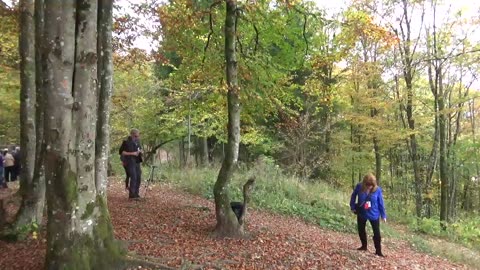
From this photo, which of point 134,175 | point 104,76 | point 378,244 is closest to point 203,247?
point 104,76

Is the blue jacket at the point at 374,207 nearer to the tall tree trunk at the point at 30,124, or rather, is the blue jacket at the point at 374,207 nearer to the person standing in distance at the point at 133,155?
the person standing in distance at the point at 133,155

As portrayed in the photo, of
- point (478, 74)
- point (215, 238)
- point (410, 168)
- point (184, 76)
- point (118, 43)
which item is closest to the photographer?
point (215, 238)

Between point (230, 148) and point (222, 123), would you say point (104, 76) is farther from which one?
point (222, 123)

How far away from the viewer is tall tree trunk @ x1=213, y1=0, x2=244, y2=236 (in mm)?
7539

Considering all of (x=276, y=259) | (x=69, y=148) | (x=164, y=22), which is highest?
(x=164, y=22)

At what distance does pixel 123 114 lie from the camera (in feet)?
72.0

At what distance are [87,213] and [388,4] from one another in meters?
18.2

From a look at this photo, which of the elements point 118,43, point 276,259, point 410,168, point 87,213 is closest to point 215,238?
point 276,259

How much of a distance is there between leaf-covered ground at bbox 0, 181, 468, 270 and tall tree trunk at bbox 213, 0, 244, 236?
30 centimetres

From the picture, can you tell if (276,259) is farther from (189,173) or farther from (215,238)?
(189,173)

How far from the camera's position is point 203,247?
673cm

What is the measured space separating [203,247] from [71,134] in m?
3.07

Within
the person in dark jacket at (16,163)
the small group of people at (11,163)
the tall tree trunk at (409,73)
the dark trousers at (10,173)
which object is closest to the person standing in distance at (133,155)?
the small group of people at (11,163)

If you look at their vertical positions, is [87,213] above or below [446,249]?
above
